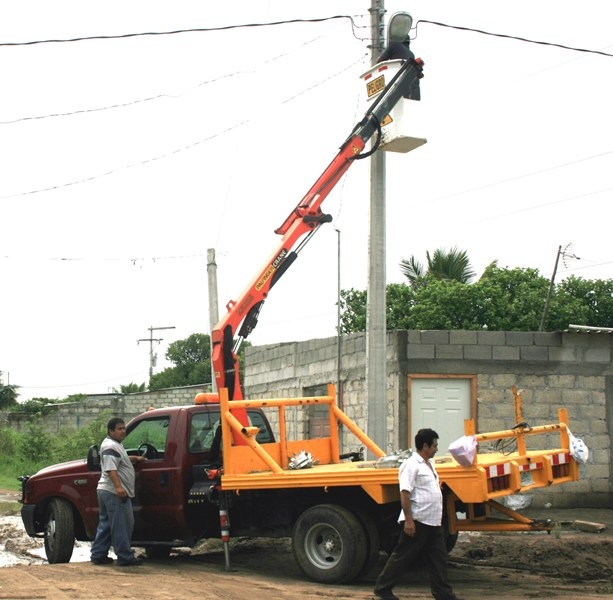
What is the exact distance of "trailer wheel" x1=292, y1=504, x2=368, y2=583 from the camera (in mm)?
9406

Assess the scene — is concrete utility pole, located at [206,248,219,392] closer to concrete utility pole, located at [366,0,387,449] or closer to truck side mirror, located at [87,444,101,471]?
concrete utility pole, located at [366,0,387,449]

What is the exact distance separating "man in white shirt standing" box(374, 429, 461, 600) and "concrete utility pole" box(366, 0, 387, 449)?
157 inches

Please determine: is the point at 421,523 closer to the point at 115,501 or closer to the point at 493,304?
the point at 115,501

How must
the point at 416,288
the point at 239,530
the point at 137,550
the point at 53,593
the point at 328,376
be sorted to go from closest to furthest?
the point at 53,593 < the point at 239,530 < the point at 137,550 < the point at 328,376 < the point at 416,288

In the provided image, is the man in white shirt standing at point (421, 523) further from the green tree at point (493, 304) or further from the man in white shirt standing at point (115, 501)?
the green tree at point (493, 304)

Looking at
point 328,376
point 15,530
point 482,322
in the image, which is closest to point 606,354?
point 328,376

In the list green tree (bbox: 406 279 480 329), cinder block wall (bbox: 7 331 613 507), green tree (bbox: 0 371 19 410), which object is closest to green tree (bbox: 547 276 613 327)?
green tree (bbox: 406 279 480 329)

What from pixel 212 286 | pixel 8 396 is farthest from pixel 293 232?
pixel 8 396

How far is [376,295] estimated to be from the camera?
41.2ft

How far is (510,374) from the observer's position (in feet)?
50.6

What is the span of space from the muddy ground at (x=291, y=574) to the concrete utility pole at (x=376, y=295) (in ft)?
5.86

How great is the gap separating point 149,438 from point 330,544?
275 centimetres

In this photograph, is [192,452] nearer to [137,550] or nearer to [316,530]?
[316,530]

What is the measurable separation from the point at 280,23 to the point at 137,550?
7650 millimetres
